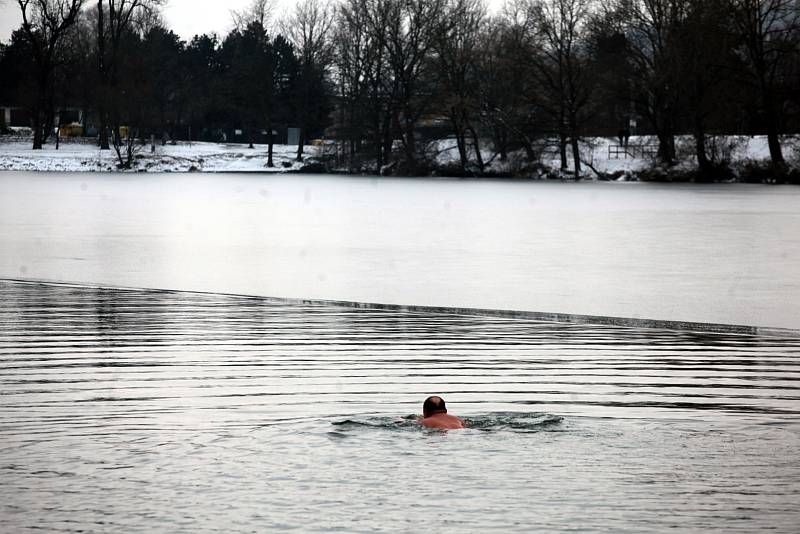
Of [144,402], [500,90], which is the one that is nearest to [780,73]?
[500,90]

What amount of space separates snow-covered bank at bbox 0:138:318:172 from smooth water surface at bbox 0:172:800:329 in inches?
1895

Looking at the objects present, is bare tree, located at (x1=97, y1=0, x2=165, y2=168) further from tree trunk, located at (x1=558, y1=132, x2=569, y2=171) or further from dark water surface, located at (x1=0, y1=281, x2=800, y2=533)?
dark water surface, located at (x1=0, y1=281, x2=800, y2=533)

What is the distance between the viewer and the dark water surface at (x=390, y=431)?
6.71 m

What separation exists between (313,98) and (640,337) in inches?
3803

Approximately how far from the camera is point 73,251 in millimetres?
22484

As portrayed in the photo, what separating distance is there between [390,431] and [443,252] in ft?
50.0

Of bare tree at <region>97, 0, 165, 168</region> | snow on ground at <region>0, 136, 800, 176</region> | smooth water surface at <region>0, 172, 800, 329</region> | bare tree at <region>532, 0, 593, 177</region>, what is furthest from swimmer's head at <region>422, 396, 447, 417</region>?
bare tree at <region>97, 0, 165, 168</region>

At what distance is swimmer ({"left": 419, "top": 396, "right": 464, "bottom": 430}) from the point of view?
26.7 ft

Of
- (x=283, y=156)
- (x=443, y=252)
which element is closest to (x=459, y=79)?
(x=283, y=156)

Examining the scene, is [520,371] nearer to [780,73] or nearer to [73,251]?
[73,251]

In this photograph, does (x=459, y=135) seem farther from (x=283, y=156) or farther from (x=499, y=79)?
(x=283, y=156)

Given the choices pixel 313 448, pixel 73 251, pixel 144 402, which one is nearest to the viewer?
pixel 313 448

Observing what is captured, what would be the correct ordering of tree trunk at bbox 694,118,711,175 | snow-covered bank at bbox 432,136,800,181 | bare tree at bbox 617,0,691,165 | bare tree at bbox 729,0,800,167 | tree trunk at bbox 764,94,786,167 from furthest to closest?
bare tree at bbox 617,0,691,165
snow-covered bank at bbox 432,136,800,181
tree trunk at bbox 694,118,711,175
tree trunk at bbox 764,94,786,167
bare tree at bbox 729,0,800,167

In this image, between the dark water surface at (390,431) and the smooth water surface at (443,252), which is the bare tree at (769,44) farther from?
the dark water surface at (390,431)
